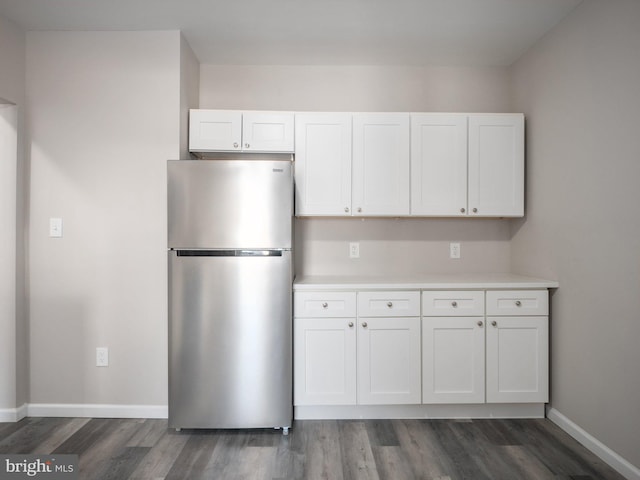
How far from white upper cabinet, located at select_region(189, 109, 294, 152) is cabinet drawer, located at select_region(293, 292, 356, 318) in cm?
107

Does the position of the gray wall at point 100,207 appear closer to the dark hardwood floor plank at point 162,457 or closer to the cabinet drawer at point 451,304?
the dark hardwood floor plank at point 162,457

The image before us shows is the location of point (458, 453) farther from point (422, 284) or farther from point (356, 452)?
point (422, 284)

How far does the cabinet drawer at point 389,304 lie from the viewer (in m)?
2.50

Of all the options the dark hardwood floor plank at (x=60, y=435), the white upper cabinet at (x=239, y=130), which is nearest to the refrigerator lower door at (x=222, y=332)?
the dark hardwood floor plank at (x=60, y=435)

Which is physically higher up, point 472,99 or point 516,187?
point 472,99

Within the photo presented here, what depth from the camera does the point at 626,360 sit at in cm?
195

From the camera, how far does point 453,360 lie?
2.51 meters

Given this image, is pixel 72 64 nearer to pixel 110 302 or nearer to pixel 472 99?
pixel 110 302

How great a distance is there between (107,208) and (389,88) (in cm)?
228

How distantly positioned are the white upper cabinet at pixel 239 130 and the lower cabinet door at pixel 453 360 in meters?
1.62

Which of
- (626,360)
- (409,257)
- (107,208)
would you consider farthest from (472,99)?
(107,208)

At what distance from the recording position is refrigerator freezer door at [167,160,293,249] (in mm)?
2305

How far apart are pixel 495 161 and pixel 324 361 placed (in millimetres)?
1855

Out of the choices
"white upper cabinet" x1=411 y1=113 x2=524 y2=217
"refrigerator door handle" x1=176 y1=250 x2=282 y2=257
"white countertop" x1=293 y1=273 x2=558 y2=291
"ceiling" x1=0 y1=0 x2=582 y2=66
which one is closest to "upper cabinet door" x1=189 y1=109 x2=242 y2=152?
"ceiling" x1=0 y1=0 x2=582 y2=66
